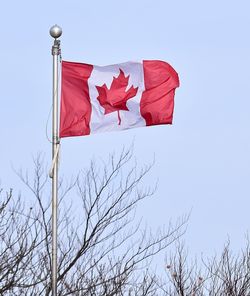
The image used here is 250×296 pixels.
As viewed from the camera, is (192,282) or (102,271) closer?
(102,271)

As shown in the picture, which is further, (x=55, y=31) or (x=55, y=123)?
(x=55, y=31)

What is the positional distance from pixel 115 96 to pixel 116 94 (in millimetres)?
42

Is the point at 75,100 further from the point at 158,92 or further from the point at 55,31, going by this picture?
the point at 158,92

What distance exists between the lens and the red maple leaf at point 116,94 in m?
15.1

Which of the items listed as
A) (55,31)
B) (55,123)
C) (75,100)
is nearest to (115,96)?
(75,100)

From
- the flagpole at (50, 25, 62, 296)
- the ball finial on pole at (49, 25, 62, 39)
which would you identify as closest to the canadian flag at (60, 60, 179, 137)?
the flagpole at (50, 25, 62, 296)

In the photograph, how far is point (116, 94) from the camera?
1526 cm

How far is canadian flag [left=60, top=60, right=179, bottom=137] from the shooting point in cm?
1487

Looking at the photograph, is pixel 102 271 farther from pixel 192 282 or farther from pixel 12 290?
pixel 192 282

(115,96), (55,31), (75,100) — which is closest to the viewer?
(55,31)

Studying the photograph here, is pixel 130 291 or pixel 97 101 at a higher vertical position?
pixel 97 101

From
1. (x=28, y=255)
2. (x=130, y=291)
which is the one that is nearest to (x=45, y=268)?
(x=28, y=255)

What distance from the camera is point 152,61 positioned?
15531 mm

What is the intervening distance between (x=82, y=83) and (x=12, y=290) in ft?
21.0
